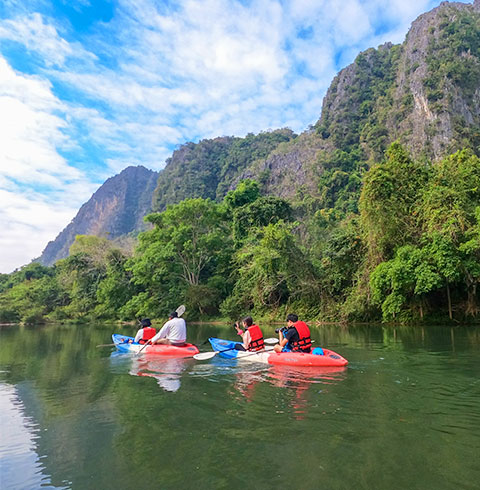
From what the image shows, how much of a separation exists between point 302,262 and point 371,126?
1728 inches

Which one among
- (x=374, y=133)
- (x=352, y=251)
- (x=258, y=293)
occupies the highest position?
(x=374, y=133)

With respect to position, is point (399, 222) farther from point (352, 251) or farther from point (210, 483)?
point (210, 483)

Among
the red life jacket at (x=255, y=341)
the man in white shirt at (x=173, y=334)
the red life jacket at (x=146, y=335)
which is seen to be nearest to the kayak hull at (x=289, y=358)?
the red life jacket at (x=255, y=341)

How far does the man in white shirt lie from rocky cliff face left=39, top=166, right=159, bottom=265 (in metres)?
112

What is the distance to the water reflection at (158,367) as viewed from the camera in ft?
22.2

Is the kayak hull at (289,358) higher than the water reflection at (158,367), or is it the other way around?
the kayak hull at (289,358)

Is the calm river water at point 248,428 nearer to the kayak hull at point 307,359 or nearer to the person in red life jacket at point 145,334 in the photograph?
the kayak hull at point 307,359

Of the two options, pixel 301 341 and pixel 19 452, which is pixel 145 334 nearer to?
pixel 301 341

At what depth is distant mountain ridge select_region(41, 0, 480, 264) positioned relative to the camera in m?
48.3

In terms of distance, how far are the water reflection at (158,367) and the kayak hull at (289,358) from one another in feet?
3.85

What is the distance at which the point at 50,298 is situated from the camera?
36.2m

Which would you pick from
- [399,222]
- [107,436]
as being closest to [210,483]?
[107,436]

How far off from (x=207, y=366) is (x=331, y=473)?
553cm

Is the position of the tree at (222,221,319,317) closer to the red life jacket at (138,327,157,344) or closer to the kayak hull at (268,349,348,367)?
the red life jacket at (138,327,157,344)
